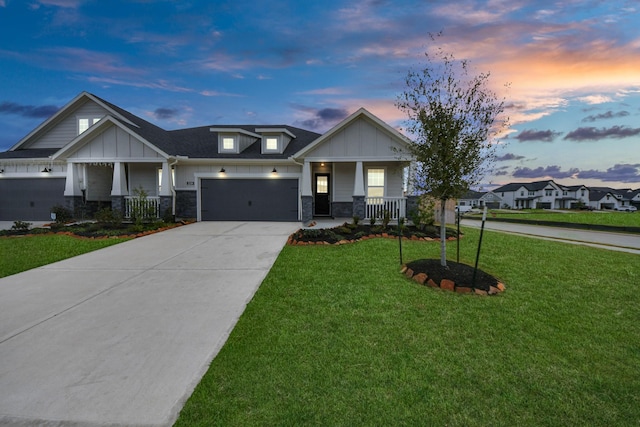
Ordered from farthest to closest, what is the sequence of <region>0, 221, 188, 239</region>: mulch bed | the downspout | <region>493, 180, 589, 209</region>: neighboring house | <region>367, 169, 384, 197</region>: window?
<region>493, 180, 589, 209</region>: neighboring house, <region>367, 169, 384, 197</region>: window, the downspout, <region>0, 221, 188, 239</region>: mulch bed

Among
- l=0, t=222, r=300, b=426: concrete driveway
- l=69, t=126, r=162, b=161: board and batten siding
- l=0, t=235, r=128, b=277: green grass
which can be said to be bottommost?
l=0, t=222, r=300, b=426: concrete driveway

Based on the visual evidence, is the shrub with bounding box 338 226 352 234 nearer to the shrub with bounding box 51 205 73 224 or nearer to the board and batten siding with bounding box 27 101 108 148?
the shrub with bounding box 51 205 73 224

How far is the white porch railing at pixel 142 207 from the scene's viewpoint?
1304 centimetres

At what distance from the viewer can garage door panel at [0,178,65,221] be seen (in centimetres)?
1500

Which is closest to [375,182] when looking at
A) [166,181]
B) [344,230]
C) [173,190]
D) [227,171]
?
[344,230]

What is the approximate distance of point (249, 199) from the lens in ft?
47.8

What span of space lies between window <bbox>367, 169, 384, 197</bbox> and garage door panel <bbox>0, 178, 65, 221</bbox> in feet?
53.0

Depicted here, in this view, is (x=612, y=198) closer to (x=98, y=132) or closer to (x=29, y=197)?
(x=98, y=132)

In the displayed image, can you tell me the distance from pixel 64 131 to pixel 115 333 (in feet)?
61.9

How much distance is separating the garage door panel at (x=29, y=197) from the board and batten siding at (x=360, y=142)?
1450 centimetres

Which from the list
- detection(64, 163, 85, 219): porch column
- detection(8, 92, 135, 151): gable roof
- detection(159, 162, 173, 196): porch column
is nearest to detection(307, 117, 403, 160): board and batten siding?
detection(159, 162, 173, 196): porch column

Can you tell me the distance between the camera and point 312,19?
40.8ft

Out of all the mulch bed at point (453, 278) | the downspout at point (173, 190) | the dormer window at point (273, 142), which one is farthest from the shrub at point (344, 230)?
the downspout at point (173, 190)

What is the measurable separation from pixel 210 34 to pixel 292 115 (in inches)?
346
